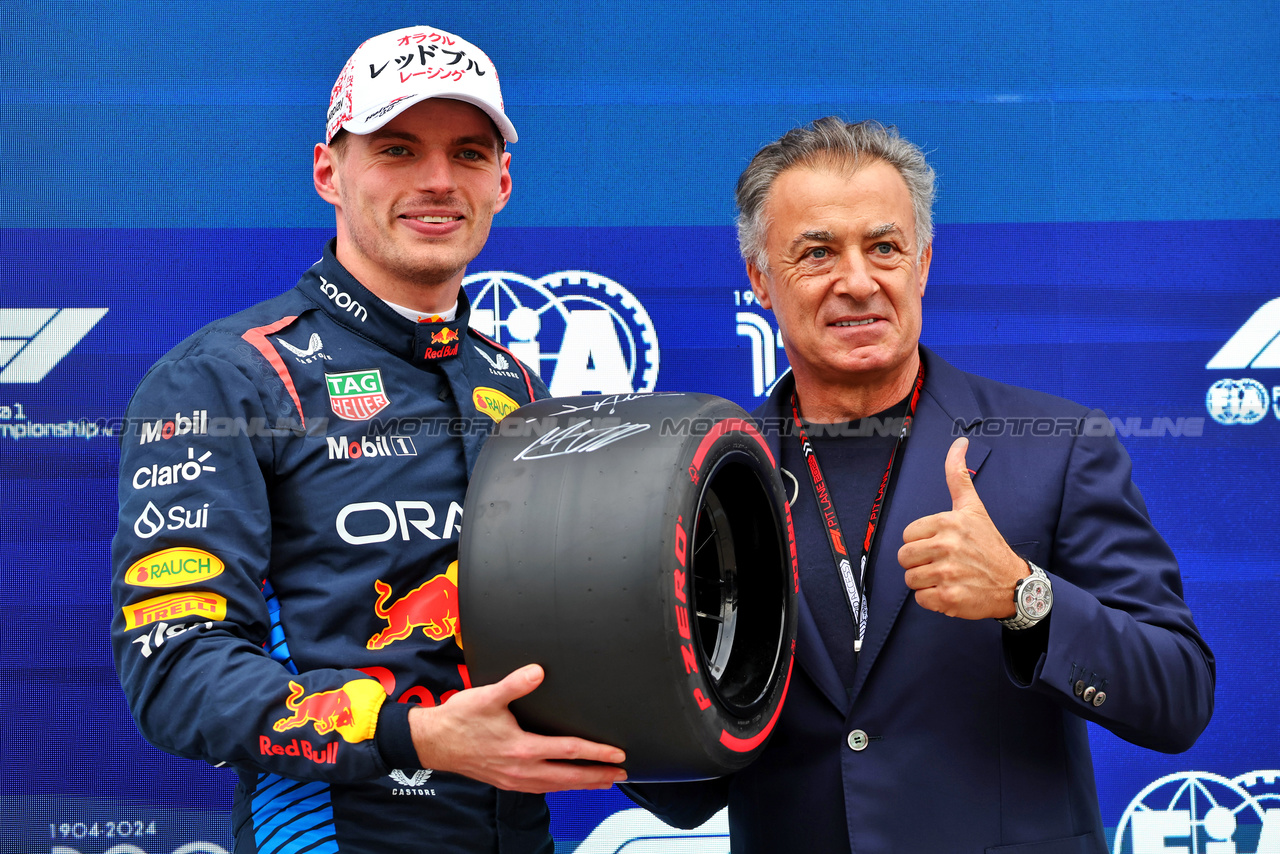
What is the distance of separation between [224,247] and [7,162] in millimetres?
612

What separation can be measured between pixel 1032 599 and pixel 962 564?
11cm

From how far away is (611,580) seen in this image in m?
1.09

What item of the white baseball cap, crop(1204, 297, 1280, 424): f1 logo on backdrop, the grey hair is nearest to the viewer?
the white baseball cap

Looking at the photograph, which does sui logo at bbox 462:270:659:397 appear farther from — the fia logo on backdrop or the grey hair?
the grey hair

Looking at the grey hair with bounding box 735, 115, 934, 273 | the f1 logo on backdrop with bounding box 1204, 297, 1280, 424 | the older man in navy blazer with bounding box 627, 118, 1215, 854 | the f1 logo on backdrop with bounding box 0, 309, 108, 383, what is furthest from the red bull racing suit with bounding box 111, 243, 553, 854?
the f1 logo on backdrop with bounding box 1204, 297, 1280, 424

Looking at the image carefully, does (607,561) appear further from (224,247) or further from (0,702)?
(0,702)

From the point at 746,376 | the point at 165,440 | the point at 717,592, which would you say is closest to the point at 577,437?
the point at 717,592

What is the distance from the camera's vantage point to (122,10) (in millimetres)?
2514

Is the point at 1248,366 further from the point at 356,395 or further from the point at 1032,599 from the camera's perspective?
the point at 356,395

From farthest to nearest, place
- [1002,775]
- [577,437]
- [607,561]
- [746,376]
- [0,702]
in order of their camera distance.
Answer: [746,376] → [0,702] → [1002,775] → [577,437] → [607,561]

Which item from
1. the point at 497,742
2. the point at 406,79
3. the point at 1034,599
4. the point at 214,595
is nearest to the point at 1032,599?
the point at 1034,599

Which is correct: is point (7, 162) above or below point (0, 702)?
above

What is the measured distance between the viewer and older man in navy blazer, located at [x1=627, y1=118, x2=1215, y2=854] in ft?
4.15

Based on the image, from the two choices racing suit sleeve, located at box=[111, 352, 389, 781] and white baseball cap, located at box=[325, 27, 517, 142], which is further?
white baseball cap, located at box=[325, 27, 517, 142]
